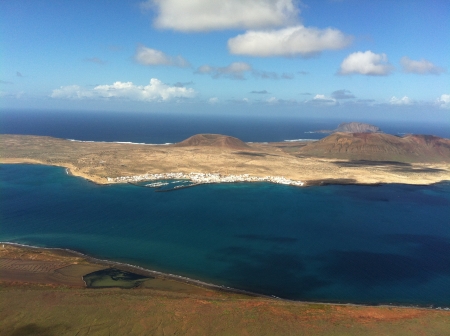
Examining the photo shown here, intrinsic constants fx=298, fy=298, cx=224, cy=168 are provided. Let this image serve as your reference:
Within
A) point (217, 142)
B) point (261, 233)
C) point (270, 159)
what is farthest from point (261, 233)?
point (217, 142)

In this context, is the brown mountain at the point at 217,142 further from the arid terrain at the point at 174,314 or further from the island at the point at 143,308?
the arid terrain at the point at 174,314

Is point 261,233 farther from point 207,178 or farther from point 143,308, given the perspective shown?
point 207,178

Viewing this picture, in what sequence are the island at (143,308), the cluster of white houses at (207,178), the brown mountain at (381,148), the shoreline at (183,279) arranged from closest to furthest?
1. the island at (143,308)
2. the shoreline at (183,279)
3. the cluster of white houses at (207,178)
4. the brown mountain at (381,148)

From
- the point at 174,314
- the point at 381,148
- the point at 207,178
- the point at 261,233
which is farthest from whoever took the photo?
the point at 381,148

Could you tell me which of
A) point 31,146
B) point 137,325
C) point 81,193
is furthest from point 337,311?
point 31,146

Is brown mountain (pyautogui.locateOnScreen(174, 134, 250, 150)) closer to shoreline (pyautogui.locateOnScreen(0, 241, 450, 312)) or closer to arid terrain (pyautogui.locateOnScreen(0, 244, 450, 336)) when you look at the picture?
shoreline (pyautogui.locateOnScreen(0, 241, 450, 312))

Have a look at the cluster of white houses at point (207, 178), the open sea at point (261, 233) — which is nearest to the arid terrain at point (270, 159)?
the cluster of white houses at point (207, 178)
